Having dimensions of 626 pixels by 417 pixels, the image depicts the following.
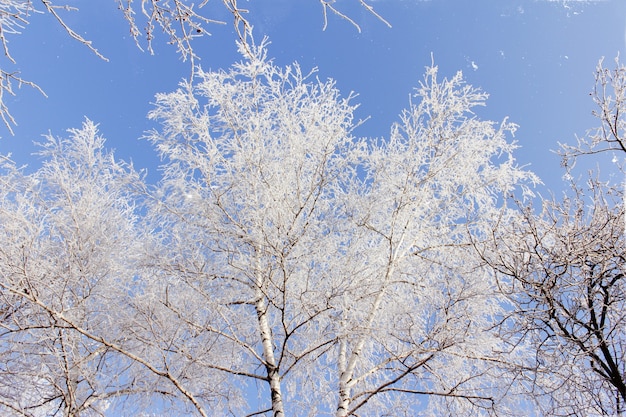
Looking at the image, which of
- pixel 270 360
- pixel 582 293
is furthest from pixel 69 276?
pixel 582 293

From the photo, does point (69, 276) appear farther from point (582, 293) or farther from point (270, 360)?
point (582, 293)

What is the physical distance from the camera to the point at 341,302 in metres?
4.89

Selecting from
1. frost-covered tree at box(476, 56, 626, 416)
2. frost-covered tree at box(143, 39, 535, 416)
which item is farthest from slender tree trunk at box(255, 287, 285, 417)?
frost-covered tree at box(476, 56, 626, 416)

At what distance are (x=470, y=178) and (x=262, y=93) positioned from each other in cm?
301

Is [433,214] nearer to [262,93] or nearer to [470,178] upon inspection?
[470,178]

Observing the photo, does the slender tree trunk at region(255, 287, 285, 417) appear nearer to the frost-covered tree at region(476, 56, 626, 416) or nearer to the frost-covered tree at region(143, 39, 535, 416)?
the frost-covered tree at region(143, 39, 535, 416)

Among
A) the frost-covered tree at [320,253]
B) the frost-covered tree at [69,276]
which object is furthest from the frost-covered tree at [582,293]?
the frost-covered tree at [69,276]

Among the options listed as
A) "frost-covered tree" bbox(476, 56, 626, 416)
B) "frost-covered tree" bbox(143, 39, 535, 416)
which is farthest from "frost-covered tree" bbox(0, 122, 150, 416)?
"frost-covered tree" bbox(476, 56, 626, 416)

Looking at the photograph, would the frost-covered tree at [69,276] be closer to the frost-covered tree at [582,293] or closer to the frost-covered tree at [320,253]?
the frost-covered tree at [320,253]

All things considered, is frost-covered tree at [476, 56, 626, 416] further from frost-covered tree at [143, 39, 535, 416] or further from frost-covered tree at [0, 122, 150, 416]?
frost-covered tree at [0, 122, 150, 416]

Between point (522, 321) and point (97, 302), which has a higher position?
point (97, 302)

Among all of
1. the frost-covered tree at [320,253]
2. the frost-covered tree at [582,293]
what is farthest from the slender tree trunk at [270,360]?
the frost-covered tree at [582,293]

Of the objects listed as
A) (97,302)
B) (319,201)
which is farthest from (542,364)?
(97,302)

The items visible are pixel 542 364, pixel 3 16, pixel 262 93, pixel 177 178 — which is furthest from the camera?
pixel 262 93
